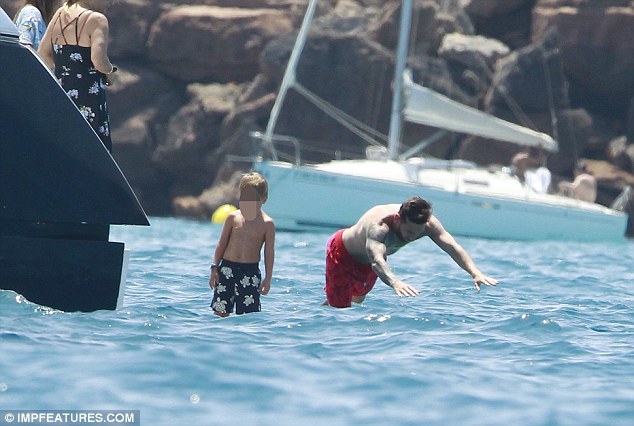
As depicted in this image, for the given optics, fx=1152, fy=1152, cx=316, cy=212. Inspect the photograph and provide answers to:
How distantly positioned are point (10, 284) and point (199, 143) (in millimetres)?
24604

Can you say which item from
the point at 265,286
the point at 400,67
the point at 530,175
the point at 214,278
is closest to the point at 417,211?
the point at 265,286

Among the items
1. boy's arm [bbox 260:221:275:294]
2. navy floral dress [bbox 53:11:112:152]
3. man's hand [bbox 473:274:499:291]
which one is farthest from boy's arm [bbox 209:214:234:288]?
man's hand [bbox 473:274:499:291]

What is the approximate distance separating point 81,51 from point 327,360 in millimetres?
2581

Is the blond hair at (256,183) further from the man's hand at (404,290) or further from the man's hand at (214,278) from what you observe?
the man's hand at (404,290)

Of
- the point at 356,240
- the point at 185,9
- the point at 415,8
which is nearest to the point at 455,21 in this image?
the point at 415,8

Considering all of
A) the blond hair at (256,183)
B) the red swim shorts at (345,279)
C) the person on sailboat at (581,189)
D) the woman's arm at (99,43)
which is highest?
the woman's arm at (99,43)

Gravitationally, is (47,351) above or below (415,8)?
below

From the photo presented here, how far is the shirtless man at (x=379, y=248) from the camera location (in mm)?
7473

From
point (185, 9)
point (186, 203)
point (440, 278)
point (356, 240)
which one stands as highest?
point (185, 9)

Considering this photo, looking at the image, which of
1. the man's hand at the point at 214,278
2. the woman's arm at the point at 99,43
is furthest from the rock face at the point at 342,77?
the woman's arm at the point at 99,43

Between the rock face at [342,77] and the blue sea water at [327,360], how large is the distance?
19.9m

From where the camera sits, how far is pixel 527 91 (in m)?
28.8

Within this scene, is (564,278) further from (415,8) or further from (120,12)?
(120,12)

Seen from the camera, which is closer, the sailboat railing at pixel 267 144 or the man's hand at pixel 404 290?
the man's hand at pixel 404 290
